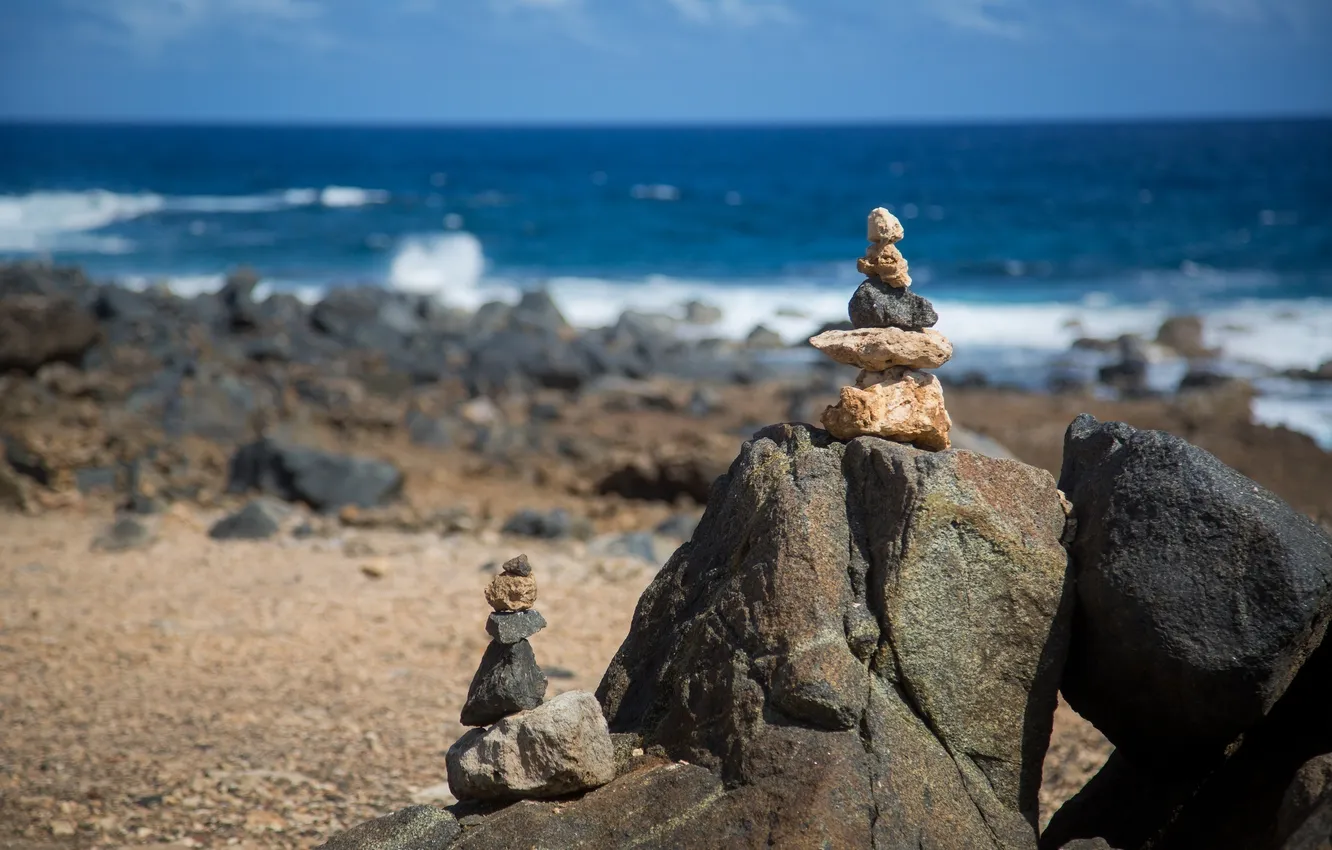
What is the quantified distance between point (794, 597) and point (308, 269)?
35.8 meters

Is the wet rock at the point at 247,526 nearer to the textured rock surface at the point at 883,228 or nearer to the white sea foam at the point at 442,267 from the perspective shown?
the textured rock surface at the point at 883,228

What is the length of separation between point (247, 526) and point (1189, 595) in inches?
364

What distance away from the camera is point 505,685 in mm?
4766

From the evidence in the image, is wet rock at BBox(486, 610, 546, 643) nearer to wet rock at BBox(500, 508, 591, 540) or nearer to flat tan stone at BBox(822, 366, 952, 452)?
flat tan stone at BBox(822, 366, 952, 452)

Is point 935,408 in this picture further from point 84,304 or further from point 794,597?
point 84,304

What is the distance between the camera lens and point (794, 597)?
15.0ft

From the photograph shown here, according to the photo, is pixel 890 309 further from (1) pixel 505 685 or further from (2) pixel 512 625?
(1) pixel 505 685

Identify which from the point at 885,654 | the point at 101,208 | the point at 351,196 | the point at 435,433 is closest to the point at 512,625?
the point at 885,654

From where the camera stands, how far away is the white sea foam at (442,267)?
112ft

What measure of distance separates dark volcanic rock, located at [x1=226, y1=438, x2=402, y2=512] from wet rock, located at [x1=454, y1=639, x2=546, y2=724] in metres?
8.28

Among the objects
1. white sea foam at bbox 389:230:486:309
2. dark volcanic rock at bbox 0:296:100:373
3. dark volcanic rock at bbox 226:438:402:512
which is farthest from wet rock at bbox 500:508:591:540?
white sea foam at bbox 389:230:486:309

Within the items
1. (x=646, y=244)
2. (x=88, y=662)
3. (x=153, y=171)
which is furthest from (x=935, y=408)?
(x=153, y=171)

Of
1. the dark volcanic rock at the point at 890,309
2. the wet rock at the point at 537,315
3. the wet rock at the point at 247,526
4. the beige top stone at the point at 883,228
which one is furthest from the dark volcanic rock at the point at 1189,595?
the wet rock at the point at 537,315

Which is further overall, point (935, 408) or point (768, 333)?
point (768, 333)
